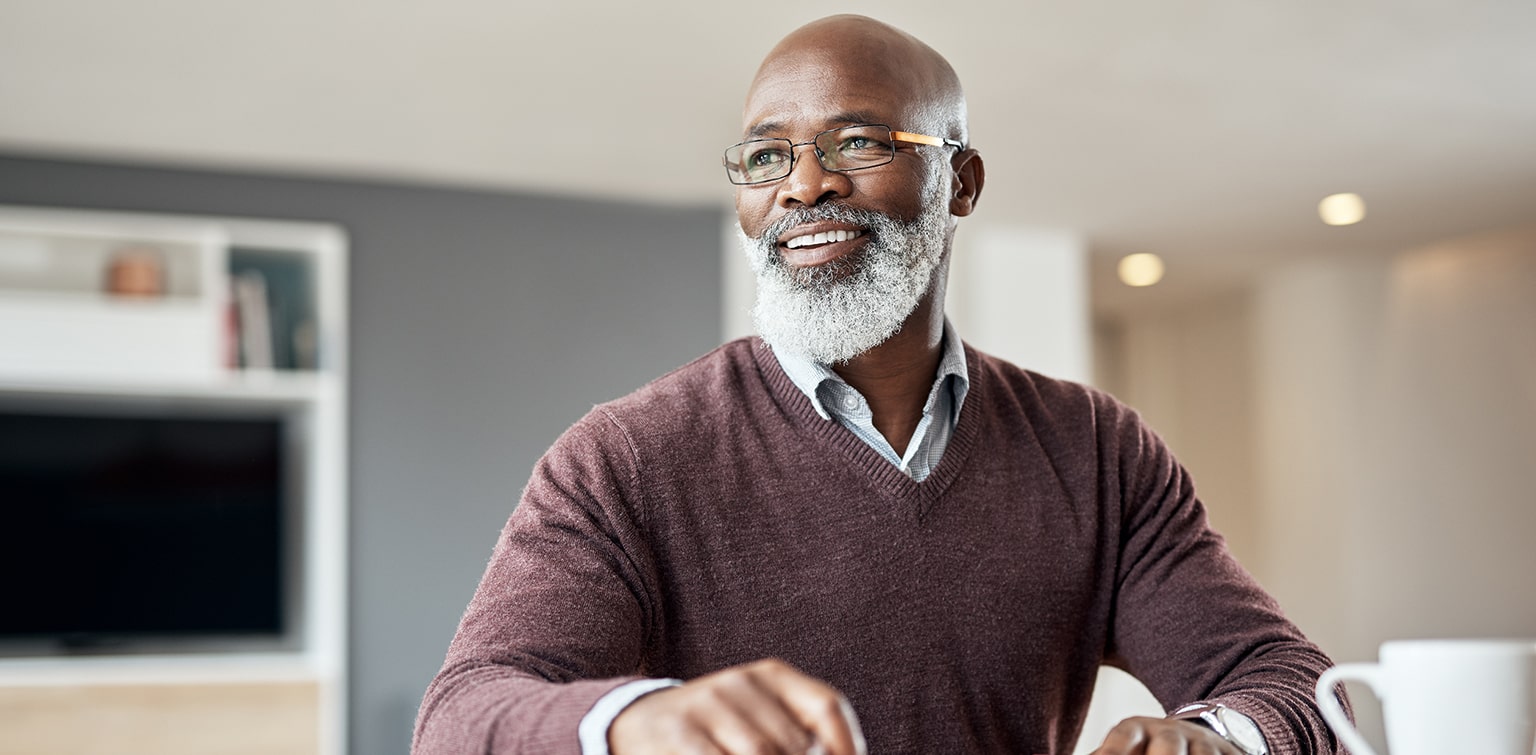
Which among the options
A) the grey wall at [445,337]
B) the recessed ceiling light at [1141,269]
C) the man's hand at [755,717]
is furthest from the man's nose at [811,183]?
the recessed ceiling light at [1141,269]

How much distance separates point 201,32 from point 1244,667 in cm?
309

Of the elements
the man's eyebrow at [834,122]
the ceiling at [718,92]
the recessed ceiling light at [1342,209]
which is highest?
the ceiling at [718,92]

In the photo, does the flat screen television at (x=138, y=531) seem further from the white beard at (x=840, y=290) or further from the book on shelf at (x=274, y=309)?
the white beard at (x=840, y=290)

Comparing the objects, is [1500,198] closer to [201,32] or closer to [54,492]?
[201,32]

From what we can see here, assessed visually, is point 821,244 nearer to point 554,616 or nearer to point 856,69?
point 856,69

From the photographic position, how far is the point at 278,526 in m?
4.27

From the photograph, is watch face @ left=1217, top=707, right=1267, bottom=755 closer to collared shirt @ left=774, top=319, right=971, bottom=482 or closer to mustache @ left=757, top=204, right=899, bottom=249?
collared shirt @ left=774, top=319, right=971, bottom=482

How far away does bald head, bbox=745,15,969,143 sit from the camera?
1.22 meters

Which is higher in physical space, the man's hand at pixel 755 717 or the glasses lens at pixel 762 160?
the glasses lens at pixel 762 160

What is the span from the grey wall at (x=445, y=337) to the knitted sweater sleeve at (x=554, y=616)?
364 cm

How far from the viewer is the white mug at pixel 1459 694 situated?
627 mm

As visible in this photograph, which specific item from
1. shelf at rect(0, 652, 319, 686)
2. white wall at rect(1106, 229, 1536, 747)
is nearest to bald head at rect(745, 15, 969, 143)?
shelf at rect(0, 652, 319, 686)

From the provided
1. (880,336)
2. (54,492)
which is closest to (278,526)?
(54,492)

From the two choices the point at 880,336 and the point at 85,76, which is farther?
the point at 85,76
